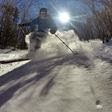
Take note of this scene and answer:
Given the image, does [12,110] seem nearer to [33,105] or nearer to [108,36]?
[33,105]

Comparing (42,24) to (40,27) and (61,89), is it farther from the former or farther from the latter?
(61,89)

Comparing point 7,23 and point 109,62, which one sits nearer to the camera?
point 109,62

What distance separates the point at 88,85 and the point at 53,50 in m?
4.69

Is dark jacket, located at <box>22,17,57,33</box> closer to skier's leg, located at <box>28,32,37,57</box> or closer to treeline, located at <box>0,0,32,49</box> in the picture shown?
skier's leg, located at <box>28,32,37,57</box>

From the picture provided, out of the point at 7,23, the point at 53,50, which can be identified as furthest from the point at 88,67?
the point at 7,23

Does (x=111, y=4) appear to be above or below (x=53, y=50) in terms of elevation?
above

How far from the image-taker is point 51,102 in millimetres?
3697

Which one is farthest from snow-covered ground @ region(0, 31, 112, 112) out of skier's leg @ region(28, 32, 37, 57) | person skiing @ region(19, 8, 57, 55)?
person skiing @ region(19, 8, 57, 55)

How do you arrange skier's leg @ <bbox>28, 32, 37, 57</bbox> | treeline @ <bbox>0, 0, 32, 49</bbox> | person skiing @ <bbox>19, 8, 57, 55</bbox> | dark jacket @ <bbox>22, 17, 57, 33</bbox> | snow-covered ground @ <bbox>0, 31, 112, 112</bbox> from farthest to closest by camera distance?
treeline @ <bbox>0, 0, 32, 49</bbox> → dark jacket @ <bbox>22, 17, 57, 33</bbox> → person skiing @ <bbox>19, 8, 57, 55</bbox> → skier's leg @ <bbox>28, 32, 37, 57</bbox> → snow-covered ground @ <bbox>0, 31, 112, 112</bbox>

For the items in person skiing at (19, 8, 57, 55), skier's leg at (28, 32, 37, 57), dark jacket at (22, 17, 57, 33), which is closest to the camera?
skier's leg at (28, 32, 37, 57)

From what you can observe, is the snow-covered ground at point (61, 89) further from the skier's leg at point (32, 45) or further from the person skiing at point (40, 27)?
the person skiing at point (40, 27)

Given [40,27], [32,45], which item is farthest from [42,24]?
[32,45]

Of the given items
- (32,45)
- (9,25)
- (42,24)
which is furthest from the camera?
(9,25)

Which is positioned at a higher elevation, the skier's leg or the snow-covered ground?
the skier's leg
